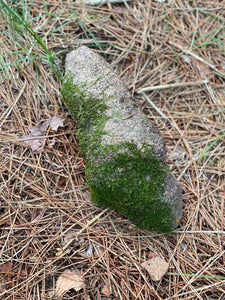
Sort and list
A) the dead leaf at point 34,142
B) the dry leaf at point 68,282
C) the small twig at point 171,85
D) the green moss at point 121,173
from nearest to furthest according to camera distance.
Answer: the dry leaf at point 68,282 → the green moss at point 121,173 → the dead leaf at point 34,142 → the small twig at point 171,85

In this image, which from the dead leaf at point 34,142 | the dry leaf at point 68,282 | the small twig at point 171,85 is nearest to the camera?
the dry leaf at point 68,282

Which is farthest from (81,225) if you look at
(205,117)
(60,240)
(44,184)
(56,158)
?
(205,117)

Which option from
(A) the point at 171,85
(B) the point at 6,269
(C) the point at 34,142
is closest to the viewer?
(B) the point at 6,269

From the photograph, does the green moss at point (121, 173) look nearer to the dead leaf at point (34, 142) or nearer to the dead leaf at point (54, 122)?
the dead leaf at point (54, 122)

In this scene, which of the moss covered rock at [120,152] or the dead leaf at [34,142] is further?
the dead leaf at [34,142]

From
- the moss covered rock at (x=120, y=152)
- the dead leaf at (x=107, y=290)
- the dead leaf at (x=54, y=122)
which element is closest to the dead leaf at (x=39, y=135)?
the dead leaf at (x=54, y=122)

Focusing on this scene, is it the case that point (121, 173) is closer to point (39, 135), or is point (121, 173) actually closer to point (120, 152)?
point (120, 152)

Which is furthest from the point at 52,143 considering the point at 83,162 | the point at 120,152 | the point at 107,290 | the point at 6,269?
the point at 107,290
